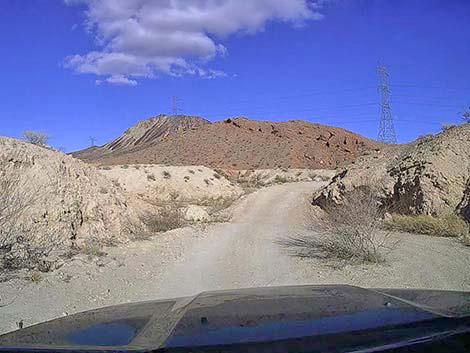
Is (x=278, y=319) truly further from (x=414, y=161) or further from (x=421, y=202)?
(x=414, y=161)

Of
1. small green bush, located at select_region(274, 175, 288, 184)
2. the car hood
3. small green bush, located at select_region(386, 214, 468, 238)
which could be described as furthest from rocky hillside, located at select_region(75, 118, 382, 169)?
the car hood

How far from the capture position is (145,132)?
→ 127000mm

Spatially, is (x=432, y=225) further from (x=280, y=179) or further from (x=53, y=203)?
(x=280, y=179)

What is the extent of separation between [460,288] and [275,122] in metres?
85.2

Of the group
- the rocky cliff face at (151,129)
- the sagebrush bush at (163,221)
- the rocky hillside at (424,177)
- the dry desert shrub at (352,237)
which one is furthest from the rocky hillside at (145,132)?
the dry desert shrub at (352,237)

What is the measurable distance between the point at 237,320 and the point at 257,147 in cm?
7875

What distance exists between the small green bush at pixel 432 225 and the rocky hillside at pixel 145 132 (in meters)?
97.0

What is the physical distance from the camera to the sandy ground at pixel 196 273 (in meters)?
9.08

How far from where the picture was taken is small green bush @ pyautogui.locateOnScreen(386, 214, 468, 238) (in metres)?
15.5

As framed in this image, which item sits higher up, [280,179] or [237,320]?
[280,179]

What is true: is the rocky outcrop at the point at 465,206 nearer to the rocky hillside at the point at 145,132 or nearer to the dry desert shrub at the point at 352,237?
the dry desert shrub at the point at 352,237

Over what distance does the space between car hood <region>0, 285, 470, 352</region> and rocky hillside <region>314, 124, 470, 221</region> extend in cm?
1388

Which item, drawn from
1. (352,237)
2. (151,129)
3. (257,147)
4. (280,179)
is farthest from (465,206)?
(151,129)

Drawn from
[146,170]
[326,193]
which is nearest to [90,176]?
[326,193]
